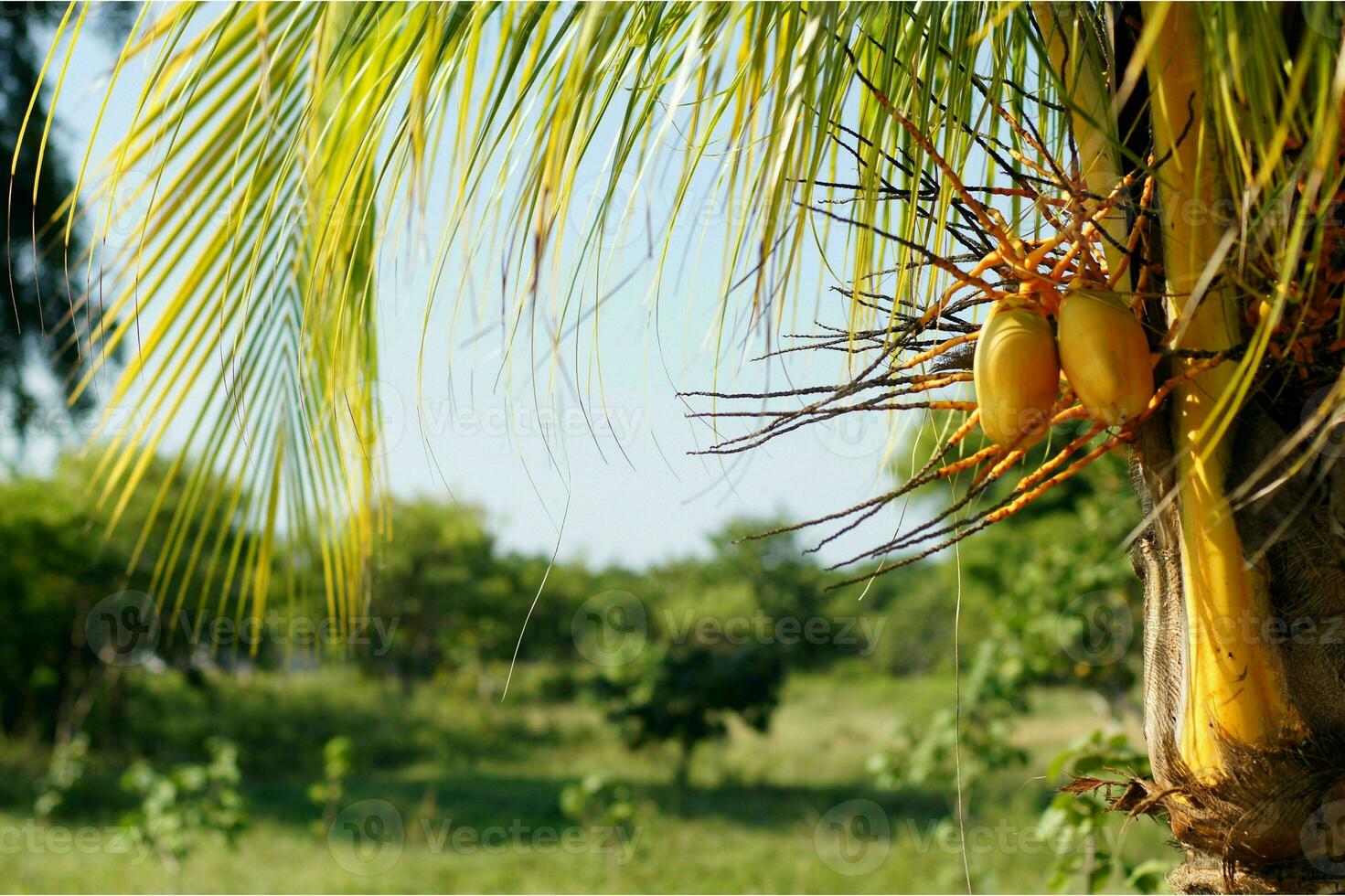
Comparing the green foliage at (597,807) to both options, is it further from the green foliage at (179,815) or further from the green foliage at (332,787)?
the green foliage at (179,815)

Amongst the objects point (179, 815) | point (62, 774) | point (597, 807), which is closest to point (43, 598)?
point (62, 774)

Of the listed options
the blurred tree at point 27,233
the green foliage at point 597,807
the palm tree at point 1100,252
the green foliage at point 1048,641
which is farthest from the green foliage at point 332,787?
the palm tree at point 1100,252

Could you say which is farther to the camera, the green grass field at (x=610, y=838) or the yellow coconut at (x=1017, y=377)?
the green grass field at (x=610, y=838)

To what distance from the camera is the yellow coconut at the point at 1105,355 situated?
0.91 metres

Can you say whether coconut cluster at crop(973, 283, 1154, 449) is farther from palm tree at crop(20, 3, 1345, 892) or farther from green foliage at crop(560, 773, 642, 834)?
green foliage at crop(560, 773, 642, 834)

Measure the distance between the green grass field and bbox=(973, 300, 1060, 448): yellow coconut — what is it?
3586 millimetres

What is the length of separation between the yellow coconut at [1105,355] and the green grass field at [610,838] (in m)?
3.60

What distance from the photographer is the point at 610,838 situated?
760 centimetres

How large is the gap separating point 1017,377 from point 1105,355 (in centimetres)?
7

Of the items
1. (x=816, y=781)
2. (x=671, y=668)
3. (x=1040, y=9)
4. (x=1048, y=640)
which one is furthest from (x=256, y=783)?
(x=1040, y=9)

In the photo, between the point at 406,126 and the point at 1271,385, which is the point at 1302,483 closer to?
the point at 1271,385

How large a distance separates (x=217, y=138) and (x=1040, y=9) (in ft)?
2.90

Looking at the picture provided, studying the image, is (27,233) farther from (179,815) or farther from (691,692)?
(691,692)

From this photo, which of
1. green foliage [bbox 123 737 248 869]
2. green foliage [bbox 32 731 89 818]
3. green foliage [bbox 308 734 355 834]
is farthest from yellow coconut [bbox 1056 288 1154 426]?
green foliage [bbox 32 731 89 818]
